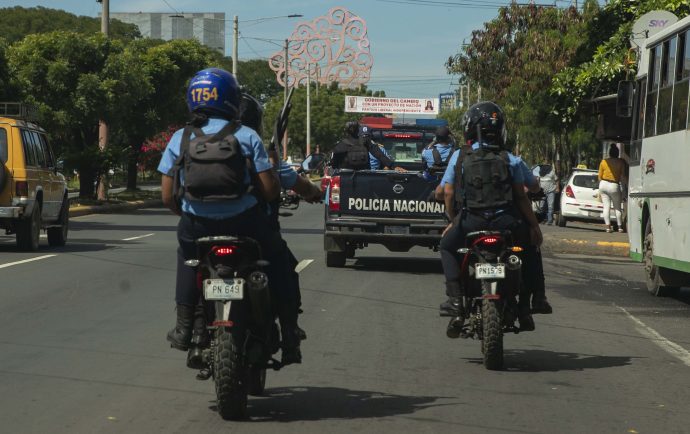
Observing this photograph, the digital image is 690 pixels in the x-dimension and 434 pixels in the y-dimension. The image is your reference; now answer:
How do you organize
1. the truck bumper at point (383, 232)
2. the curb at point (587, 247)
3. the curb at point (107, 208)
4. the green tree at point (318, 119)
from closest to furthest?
the truck bumper at point (383, 232), the curb at point (587, 247), the curb at point (107, 208), the green tree at point (318, 119)

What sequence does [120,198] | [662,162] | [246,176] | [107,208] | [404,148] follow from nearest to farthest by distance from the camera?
[246,176], [662,162], [404,148], [107,208], [120,198]

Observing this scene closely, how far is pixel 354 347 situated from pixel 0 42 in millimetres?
20283

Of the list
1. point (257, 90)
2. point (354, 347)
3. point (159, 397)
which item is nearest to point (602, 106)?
point (354, 347)

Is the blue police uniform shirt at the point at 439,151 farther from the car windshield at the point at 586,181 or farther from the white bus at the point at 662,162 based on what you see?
the car windshield at the point at 586,181

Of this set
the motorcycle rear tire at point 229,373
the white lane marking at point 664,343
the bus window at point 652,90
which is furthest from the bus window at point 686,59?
the motorcycle rear tire at point 229,373

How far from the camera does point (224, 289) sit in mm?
6258

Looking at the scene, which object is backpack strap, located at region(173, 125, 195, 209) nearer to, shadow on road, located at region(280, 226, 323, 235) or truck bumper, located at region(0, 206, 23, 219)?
truck bumper, located at region(0, 206, 23, 219)

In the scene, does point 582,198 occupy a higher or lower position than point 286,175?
lower

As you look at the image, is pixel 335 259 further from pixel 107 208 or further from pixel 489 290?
pixel 107 208

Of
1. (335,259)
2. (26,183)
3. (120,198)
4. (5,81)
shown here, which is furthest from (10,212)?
(120,198)

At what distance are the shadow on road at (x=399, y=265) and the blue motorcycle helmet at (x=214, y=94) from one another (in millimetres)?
10014

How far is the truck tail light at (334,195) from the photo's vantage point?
16328mm

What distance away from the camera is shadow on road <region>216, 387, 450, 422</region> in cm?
669

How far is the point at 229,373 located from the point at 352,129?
11809mm
